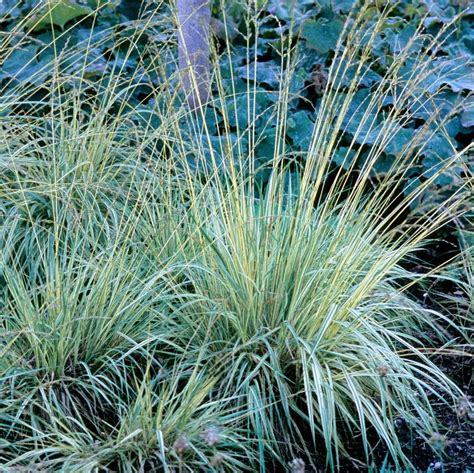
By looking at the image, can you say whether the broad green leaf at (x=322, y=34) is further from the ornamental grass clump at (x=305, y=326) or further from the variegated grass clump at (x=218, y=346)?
the ornamental grass clump at (x=305, y=326)

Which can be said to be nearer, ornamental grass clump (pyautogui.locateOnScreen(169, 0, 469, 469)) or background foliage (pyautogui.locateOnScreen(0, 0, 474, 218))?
ornamental grass clump (pyautogui.locateOnScreen(169, 0, 469, 469))

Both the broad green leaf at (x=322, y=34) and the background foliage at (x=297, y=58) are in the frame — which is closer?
the background foliage at (x=297, y=58)

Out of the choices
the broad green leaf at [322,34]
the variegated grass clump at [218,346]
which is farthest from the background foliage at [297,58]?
the variegated grass clump at [218,346]

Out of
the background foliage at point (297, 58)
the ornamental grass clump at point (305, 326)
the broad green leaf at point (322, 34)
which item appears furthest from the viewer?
the broad green leaf at point (322, 34)

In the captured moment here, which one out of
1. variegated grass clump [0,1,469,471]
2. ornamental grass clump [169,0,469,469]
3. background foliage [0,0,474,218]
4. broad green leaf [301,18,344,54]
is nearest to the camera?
variegated grass clump [0,1,469,471]

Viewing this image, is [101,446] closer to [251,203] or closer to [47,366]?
[47,366]

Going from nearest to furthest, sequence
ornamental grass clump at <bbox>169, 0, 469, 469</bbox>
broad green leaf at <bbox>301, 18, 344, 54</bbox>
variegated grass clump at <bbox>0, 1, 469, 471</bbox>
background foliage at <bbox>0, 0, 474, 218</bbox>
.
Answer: variegated grass clump at <bbox>0, 1, 469, 471</bbox> → ornamental grass clump at <bbox>169, 0, 469, 469</bbox> → background foliage at <bbox>0, 0, 474, 218</bbox> → broad green leaf at <bbox>301, 18, 344, 54</bbox>

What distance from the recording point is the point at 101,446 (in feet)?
8.93

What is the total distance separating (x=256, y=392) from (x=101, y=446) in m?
0.60

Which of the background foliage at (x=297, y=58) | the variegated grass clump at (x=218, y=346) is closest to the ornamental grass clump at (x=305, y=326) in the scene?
the variegated grass clump at (x=218, y=346)

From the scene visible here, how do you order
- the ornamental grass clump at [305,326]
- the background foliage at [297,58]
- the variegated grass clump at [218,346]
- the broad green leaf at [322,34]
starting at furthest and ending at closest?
1. the broad green leaf at [322,34]
2. the background foliage at [297,58]
3. the ornamental grass clump at [305,326]
4. the variegated grass clump at [218,346]

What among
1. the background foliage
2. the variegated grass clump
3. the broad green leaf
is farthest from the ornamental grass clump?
the broad green leaf

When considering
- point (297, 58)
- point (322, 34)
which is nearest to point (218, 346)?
point (297, 58)

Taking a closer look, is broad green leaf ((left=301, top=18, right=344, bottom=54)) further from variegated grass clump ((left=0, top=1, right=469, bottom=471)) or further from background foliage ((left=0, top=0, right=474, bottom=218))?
variegated grass clump ((left=0, top=1, right=469, bottom=471))
